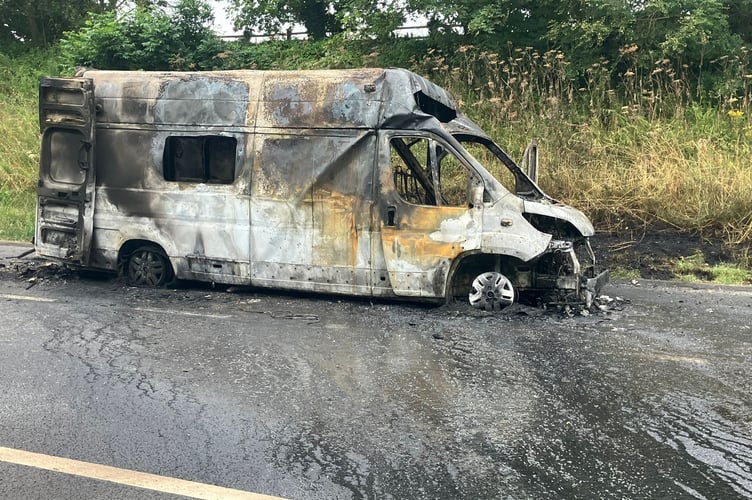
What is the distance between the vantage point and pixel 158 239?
7.42m

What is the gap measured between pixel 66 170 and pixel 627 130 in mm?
8718

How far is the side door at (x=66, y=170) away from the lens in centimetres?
736

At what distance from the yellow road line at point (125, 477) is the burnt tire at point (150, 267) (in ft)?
13.6

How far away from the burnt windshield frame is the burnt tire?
11.8 ft

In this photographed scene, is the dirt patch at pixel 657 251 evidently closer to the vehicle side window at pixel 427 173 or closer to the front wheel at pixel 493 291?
the front wheel at pixel 493 291

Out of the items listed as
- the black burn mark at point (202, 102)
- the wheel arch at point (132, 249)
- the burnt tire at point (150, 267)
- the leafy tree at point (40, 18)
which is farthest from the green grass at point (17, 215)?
the leafy tree at point (40, 18)

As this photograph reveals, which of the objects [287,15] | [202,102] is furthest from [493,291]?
[287,15]

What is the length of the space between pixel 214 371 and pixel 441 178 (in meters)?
3.39

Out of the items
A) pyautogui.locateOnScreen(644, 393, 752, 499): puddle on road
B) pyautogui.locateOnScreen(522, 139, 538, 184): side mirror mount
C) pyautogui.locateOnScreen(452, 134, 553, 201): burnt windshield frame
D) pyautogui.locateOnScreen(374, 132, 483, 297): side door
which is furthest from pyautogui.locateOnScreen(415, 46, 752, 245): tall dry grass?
pyautogui.locateOnScreen(644, 393, 752, 499): puddle on road

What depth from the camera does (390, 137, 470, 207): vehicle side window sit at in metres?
6.73

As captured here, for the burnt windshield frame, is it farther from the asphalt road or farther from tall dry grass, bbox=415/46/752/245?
tall dry grass, bbox=415/46/752/245

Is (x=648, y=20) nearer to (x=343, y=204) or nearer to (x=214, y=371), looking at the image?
(x=343, y=204)

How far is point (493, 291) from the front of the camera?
21.6ft

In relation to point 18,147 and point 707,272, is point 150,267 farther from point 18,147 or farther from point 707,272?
point 18,147
